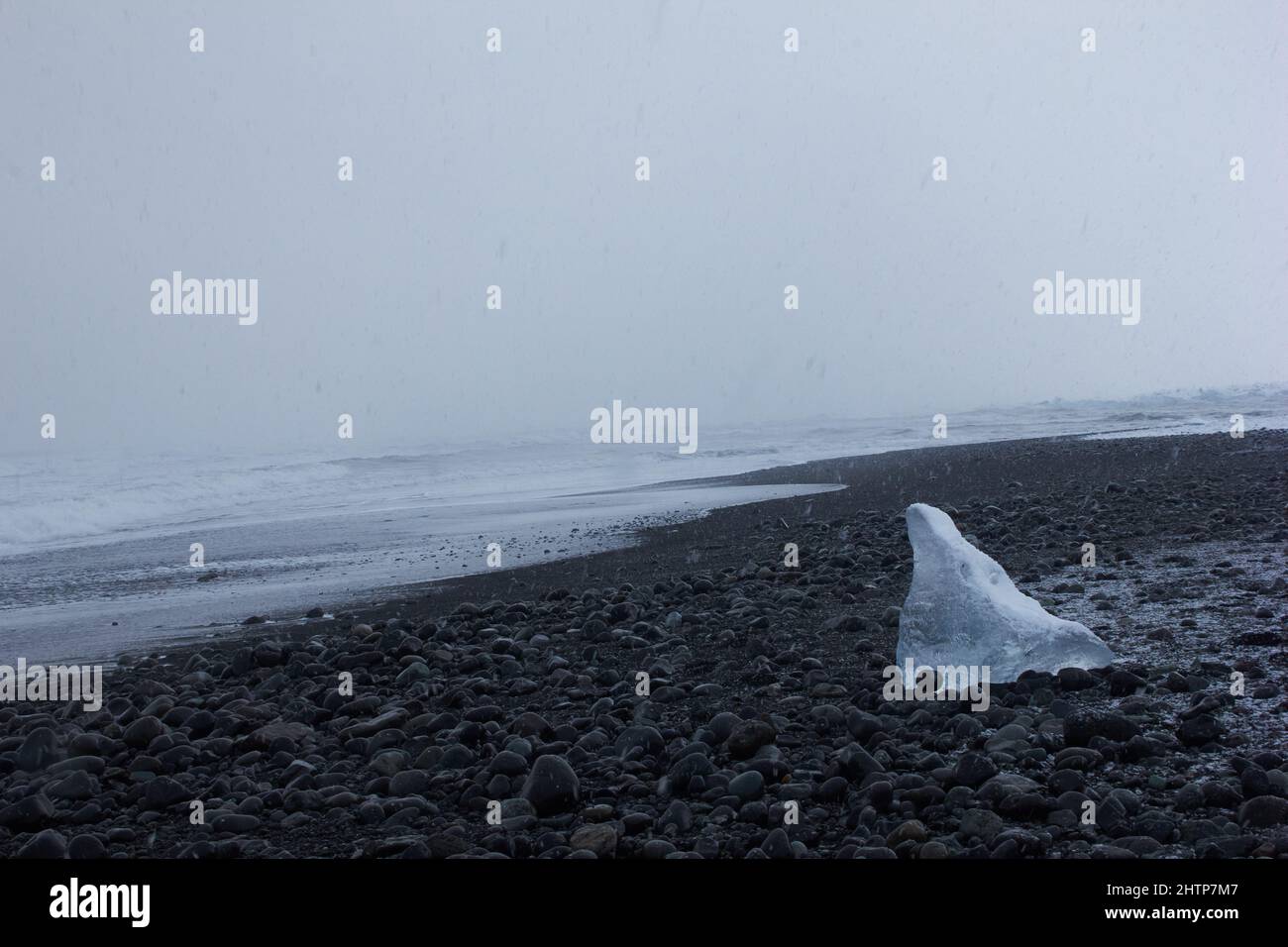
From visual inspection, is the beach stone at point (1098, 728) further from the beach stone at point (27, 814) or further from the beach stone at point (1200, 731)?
the beach stone at point (27, 814)

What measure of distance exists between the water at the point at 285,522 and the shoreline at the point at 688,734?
1.94 m

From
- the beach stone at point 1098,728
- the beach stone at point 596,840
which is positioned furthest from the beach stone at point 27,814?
the beach stone at point 1098,728

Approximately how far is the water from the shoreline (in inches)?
76.4

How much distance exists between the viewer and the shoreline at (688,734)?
11.5 ft

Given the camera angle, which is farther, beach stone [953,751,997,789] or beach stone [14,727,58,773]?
beach stone [14,727,58,773]

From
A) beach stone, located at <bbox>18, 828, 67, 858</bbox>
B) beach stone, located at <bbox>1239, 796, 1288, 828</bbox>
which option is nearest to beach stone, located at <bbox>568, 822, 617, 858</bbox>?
beach stone, located at <bbox>18, 828, 67, 858</bbox>

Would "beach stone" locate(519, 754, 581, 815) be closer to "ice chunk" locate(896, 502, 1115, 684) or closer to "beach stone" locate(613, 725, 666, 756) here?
"beach stone" locate(613, 725, 666, 756)

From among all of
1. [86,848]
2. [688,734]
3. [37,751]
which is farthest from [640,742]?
[37,751]

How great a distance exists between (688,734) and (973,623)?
186 cm

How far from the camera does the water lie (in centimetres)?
1002

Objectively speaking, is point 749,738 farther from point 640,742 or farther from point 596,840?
point 596,840
